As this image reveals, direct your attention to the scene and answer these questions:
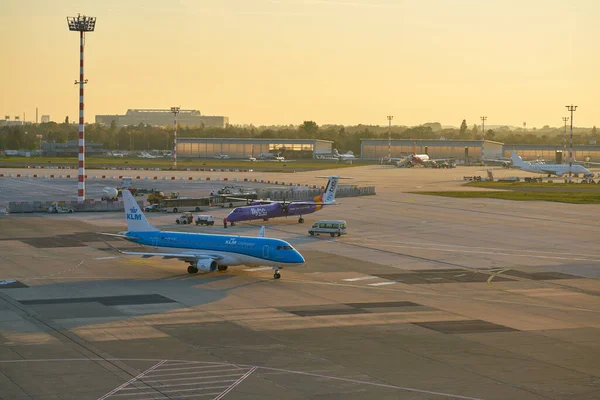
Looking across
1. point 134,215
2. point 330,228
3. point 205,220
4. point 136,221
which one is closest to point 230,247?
point 136,221

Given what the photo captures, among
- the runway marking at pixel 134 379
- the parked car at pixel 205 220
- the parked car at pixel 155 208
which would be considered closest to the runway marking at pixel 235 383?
the runway marking at pixel 134 379

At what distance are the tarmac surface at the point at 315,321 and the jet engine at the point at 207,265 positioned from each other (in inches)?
29.9

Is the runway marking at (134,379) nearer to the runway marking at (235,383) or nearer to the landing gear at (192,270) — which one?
the runway marking at (235,383)

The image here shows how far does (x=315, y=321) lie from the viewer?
4997 centimetres

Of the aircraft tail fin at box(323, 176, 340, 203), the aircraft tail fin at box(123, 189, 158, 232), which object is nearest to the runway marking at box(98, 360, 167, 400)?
the aircraft tail fin at box(123, 189, 158, 232)

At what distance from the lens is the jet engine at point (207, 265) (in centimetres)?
6444

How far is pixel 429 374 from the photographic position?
3906 centimetres

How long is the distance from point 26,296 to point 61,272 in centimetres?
1004

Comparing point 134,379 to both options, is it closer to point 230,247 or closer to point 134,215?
point 230,247

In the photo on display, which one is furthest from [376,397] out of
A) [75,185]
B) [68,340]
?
[75,185]

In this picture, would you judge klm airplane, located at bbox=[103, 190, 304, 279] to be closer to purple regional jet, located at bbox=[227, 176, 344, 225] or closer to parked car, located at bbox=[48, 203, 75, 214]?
purple regional jet, located at bbox=[227, 176, 344, 225]

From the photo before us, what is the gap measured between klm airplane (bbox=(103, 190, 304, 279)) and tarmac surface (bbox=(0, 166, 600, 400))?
1490 mm

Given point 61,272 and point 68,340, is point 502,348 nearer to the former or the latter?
point 68,340

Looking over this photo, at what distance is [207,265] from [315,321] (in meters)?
16.8
